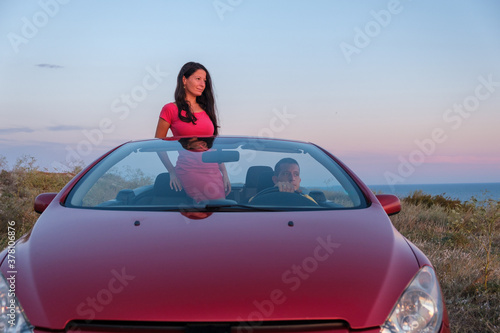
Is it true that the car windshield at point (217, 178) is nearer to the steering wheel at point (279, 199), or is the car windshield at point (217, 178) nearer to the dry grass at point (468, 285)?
the steering wheel at point (279, 199)

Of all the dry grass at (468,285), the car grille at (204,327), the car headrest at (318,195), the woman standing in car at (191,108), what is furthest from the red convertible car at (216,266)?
the woman standing in car at (191,108)

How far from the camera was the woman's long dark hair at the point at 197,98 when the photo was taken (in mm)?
4852

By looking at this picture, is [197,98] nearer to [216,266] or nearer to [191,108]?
[191,108]

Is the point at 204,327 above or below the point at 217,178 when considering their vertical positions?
above

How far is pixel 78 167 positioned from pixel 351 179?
8.44 meters

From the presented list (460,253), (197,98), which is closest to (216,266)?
(197,98)

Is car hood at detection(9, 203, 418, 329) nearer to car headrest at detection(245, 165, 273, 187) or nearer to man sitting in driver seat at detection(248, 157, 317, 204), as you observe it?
man sitting in driver seat at detection(248, 157, 317, 204)

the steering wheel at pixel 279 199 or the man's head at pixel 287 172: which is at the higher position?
the steering wheel at pixel 279 199

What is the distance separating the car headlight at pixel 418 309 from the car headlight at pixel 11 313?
1.21 metres

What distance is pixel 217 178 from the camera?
10.5ft

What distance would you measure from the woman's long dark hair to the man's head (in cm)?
164

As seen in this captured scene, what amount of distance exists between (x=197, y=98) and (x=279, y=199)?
2617 mm

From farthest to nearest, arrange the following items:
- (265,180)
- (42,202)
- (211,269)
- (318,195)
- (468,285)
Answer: (468,285), (318,195), (265,180), (42,202), (211,269)

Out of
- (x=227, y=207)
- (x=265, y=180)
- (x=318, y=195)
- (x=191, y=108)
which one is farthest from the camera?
(x=191, y=108)
